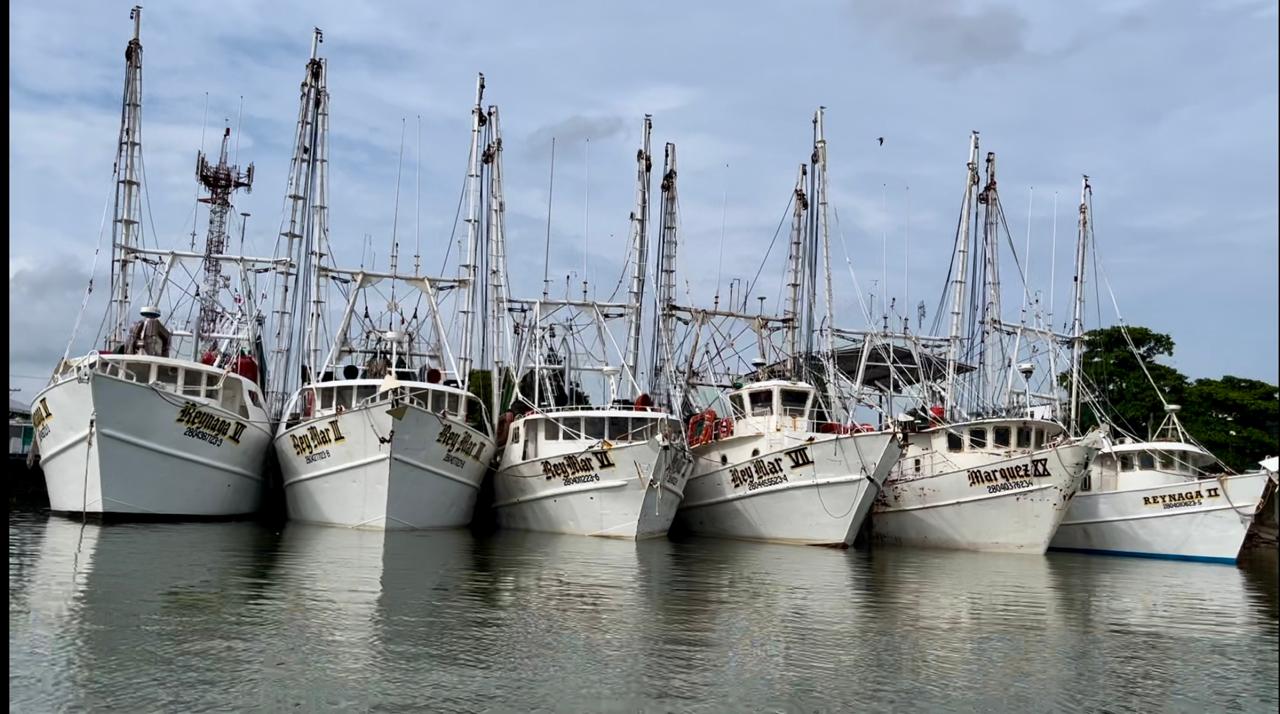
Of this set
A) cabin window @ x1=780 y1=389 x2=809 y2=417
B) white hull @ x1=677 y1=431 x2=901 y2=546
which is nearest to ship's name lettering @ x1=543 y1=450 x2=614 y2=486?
white hull @ x1=677 y1=431 x2=901 y2=546

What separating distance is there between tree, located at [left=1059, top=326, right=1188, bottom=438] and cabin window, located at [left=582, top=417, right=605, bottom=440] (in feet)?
85.1

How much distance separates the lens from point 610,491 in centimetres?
3077

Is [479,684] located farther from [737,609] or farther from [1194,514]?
[1194,514]

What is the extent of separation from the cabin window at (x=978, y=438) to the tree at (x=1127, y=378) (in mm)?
15760

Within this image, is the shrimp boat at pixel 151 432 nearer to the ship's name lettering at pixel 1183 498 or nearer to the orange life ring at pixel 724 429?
the orange life ring at pixel 724 429

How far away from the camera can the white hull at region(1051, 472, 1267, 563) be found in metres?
33.4

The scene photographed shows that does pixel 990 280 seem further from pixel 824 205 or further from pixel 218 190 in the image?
pixel 218 190

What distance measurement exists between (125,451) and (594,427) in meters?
12.6

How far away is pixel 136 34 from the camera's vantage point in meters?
37.5

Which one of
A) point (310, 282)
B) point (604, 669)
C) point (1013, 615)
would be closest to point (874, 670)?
point (604, 669)

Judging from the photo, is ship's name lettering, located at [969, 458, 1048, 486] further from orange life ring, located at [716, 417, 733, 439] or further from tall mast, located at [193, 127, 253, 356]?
tall mast, located at [193, 127, 253, 356]

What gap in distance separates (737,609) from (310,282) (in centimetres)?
2652

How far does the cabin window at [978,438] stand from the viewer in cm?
3494

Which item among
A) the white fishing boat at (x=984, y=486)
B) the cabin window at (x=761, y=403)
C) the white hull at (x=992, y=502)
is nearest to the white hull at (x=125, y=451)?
the cabin window at (x=761, y=403)
